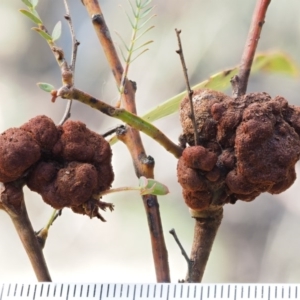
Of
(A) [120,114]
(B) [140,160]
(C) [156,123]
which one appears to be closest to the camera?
(A) [120,114]

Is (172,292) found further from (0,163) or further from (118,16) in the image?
(118,16)

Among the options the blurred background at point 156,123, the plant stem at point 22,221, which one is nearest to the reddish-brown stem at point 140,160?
the plant stem at point 22,221

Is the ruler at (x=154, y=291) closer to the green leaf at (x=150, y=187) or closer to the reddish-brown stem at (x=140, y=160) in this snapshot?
the reddish-brown stem at (x=140, y=160)

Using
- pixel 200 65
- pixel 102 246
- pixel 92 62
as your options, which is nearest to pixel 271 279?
pixel 102 246

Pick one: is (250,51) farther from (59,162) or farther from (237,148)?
(59,162)

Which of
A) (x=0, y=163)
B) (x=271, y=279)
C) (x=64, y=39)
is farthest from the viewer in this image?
(x=64, y=39)

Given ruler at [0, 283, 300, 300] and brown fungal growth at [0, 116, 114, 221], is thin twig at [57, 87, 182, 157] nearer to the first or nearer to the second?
brown fungal growth at [0, 116, 114, 221]

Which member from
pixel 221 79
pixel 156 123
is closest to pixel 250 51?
pixel 221 79

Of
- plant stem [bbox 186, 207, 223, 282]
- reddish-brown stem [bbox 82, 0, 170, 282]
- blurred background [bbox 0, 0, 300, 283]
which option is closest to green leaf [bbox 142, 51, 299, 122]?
reddish-brown stem [bbox 82, 0, 170, 282]
